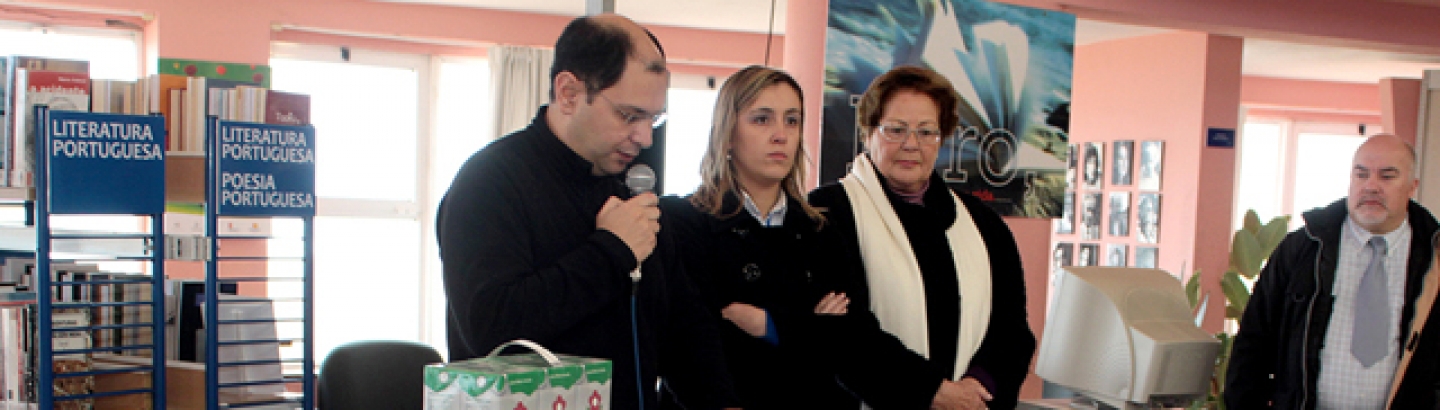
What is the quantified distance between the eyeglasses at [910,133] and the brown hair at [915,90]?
0.04 meters

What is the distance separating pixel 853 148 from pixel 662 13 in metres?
3.10

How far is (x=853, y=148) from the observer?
14.3 ft

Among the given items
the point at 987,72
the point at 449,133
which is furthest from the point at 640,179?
the point at 449,133

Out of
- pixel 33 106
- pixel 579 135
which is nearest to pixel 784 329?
pixel 579 135

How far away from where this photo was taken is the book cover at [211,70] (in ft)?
8.97

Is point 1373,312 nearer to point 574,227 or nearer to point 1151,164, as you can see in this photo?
point 574,227

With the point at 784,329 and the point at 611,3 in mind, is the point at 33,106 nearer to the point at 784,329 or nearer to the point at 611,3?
the point at 611,3

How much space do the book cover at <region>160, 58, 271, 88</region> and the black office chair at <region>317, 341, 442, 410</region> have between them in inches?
37.3

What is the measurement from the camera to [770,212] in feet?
6.42

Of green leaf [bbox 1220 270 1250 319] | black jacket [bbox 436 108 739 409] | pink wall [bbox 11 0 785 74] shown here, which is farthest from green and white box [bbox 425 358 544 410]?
pink wall [bbox 11 0 785 74]

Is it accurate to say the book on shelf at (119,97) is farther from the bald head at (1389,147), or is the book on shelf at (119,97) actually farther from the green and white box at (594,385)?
the bald head at (1389,147)

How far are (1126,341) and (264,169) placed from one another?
226 centimetres

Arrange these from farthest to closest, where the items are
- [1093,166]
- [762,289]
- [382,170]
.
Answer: [1093,166]
[382,170]
[762,289]

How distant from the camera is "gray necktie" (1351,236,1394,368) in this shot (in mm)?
2688
